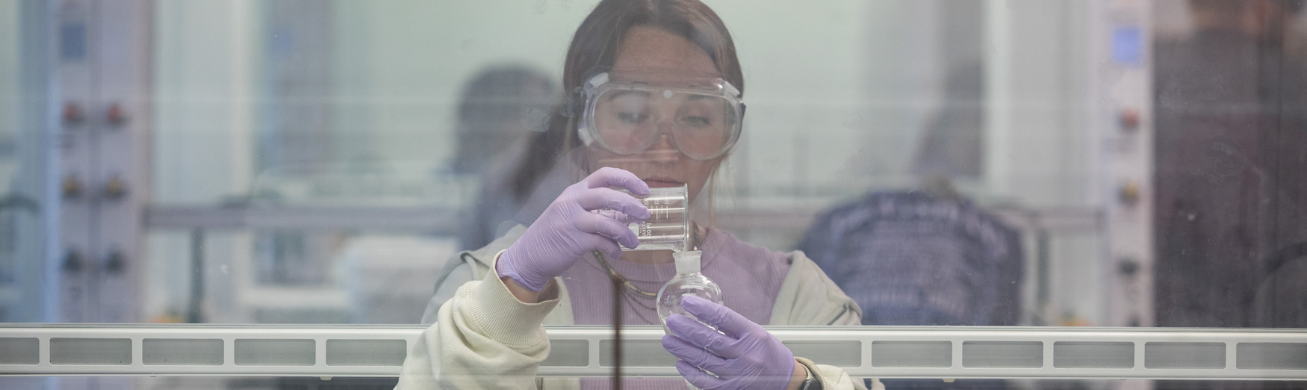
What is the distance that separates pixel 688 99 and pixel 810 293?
1.48ft

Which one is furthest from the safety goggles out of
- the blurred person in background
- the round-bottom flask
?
the round-bottom flask

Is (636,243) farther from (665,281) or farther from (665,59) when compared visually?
(665,59)

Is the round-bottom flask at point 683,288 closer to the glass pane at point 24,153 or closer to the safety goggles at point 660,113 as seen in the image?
the safety goggles at point 660,113

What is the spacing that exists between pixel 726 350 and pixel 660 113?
0.45 metres

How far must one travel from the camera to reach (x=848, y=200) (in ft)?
5.12

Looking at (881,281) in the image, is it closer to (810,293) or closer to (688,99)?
(810,293)

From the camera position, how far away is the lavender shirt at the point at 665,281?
153cm

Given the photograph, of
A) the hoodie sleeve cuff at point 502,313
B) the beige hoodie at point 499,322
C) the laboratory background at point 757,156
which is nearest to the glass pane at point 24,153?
the laboratory background at point 757,156

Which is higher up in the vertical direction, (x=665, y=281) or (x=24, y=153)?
(x=24, y=153)

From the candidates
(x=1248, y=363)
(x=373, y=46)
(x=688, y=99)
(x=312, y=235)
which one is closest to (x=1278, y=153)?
(x=1248, y=363)

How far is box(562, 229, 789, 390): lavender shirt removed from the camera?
153 cm

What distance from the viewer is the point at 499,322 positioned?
1354 millimetres

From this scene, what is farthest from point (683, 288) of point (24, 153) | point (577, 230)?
point (24, 153)

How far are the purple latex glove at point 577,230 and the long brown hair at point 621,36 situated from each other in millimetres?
194
